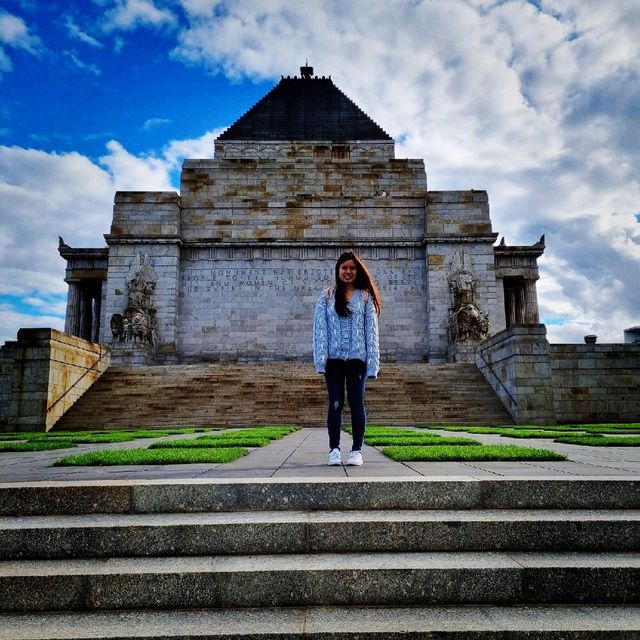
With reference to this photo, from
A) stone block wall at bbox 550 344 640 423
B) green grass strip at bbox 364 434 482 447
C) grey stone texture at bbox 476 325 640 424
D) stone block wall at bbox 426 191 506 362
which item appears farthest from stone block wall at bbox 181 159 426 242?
green grass strip at bbox 364 434 482 447

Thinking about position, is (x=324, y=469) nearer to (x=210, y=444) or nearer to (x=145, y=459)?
(x=145, y=459)

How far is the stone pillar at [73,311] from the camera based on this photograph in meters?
35.8

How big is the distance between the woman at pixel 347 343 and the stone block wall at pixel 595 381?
13.8 m

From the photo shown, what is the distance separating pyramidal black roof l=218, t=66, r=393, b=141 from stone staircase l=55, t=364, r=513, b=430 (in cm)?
2135

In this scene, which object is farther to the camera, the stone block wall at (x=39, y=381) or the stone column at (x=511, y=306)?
the stone column at (x=511, y=306)

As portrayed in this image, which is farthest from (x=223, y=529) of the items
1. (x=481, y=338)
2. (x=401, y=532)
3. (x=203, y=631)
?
(x=481, y=338)

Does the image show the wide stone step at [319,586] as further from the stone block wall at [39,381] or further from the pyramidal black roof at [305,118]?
the pyramidal black roof at [305,118]

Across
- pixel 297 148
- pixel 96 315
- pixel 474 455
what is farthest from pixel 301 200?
pixel 474 455

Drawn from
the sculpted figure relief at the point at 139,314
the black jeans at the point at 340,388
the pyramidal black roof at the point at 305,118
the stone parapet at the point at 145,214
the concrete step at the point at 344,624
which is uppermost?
the pyramidal black roof at the point at 305,118

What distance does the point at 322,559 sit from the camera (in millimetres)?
3609

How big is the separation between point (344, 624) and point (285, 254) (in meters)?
26.4

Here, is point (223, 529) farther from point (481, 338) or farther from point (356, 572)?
point (481, 338)

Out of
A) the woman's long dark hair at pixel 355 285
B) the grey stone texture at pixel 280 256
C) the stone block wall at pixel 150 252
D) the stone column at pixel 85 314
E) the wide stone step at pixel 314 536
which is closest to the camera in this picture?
the wide stone step at pixel 314 536

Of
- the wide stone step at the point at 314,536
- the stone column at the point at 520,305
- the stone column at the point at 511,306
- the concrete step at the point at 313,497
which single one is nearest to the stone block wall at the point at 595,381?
the concrete step at the point at 313,497
